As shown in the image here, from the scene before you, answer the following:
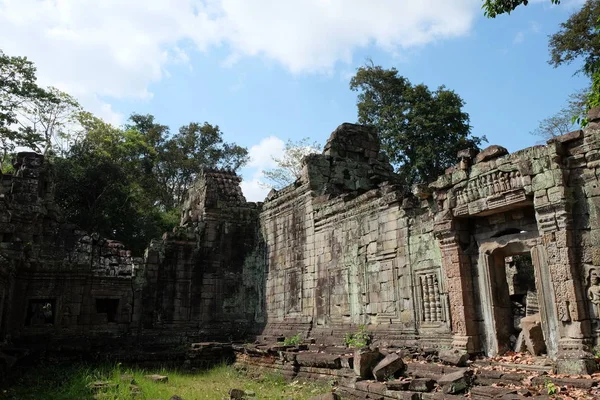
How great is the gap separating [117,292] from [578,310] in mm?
13719

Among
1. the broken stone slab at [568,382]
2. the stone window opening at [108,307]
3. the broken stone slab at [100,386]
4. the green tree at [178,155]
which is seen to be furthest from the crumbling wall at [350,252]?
the green tree at [178,155]

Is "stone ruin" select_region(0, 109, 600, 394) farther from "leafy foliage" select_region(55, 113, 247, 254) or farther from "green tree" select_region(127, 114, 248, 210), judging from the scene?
"green tree" select_region(127, 114, 248, 210)

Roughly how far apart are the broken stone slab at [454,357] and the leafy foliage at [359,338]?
105 inches

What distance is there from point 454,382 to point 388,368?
1487 mm

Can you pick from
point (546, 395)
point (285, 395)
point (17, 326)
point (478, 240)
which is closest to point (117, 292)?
point (17, 326)

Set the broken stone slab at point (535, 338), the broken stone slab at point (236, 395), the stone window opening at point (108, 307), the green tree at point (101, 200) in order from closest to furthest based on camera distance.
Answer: the broken stone slab at point (535, 338) → the broken stone slab at point (236, 395) → the stone window opening at point (108, 307) → the green tree at point (101, 200)

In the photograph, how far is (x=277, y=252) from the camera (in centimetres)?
1630

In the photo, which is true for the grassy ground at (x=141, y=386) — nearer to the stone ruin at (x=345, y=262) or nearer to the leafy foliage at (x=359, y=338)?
the leafy foliage at (x=359, y=338)

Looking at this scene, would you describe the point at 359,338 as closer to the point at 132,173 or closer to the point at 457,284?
the point at 457,284

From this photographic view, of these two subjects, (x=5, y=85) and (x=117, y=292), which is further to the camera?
(x=5, y=85)

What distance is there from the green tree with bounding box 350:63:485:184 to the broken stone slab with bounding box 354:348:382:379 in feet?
56.0

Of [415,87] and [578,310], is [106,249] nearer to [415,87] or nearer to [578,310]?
[578,310]

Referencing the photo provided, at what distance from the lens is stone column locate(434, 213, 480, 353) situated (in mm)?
8836

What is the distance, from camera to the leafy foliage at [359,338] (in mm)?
11305
